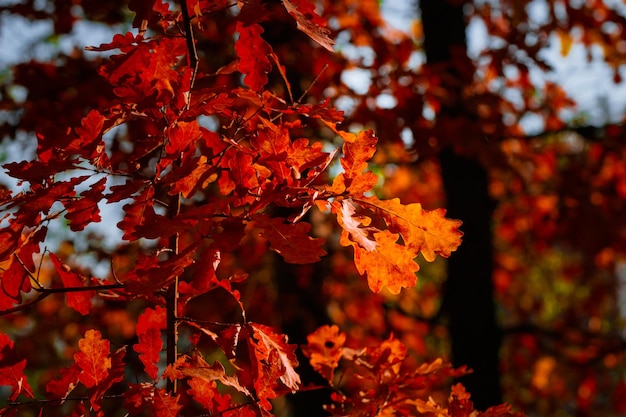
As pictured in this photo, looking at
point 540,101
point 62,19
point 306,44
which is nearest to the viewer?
point 62,19

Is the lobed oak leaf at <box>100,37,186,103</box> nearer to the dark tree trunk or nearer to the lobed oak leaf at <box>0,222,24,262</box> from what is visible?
the lobed oak leaf at <box>0,222,24,262</box>

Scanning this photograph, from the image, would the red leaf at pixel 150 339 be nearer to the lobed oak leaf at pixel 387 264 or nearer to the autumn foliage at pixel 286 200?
the autumn foliage at pixel 286 200

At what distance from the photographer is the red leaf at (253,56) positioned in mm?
1219

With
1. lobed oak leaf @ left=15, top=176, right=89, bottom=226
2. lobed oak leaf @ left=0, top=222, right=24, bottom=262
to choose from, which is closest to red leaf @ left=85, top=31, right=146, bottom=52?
lobed oak leaf @ left=15, top=176, right=89, bottom=226

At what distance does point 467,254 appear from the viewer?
3887 millimetres

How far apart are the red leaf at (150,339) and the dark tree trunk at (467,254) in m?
2.52

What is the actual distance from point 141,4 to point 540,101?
5.14 m

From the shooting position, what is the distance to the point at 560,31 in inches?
161

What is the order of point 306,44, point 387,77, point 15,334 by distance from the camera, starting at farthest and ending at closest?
point 15,334, point 306,44, point 387,77

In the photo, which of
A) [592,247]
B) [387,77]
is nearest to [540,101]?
[592,247]

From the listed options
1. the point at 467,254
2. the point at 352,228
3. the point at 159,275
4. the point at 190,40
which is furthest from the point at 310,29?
the point at 467,254

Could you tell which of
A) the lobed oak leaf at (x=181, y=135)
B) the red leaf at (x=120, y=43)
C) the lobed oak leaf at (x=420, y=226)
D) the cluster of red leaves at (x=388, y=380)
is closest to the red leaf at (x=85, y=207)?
the lobed oak leaf at (x=181, y=135)

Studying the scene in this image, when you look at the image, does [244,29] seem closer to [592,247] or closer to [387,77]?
[387,77]

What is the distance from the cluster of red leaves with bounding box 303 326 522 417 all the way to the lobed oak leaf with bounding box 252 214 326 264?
490mm
